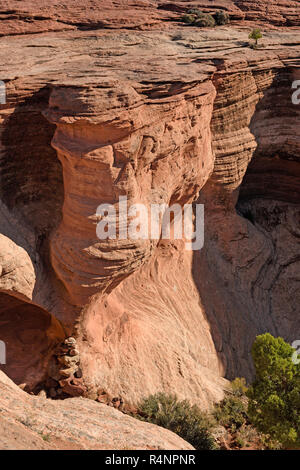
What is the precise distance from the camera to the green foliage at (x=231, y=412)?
1367cm

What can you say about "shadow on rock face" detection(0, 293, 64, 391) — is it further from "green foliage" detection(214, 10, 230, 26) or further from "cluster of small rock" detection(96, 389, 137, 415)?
"green foliage" detection(214, 10, 230, 26)

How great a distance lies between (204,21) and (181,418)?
46.9 feet

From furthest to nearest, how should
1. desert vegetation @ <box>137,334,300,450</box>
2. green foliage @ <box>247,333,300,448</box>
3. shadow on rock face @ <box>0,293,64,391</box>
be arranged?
shadow on rock face @ <box>0,293,64,391</box> → desert vegetation @ <box>137,334,300,450</box> → green foliage @ <box>247,333,300,448</box>

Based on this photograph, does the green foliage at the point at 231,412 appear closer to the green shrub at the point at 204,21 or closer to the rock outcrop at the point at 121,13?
the rock outcrop at the point at 121,13

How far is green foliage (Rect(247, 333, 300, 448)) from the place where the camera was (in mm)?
11094

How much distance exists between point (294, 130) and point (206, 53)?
15.4 feet

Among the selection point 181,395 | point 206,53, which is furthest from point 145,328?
point 206,53

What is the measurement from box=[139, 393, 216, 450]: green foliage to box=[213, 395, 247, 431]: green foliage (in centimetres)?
64

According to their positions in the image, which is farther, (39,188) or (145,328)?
(145,328)

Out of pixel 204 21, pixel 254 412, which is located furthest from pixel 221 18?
pixel 254 412

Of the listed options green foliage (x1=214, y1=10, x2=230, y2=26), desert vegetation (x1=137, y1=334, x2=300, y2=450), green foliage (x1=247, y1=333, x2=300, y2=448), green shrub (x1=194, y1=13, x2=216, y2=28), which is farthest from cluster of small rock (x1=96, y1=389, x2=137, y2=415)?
green foliage (x1=214, y1=10, x2=230, y2=26)

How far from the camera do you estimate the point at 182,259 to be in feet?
55.1

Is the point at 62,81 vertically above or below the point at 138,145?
above

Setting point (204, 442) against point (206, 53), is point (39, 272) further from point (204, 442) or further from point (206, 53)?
point (206, 53)
